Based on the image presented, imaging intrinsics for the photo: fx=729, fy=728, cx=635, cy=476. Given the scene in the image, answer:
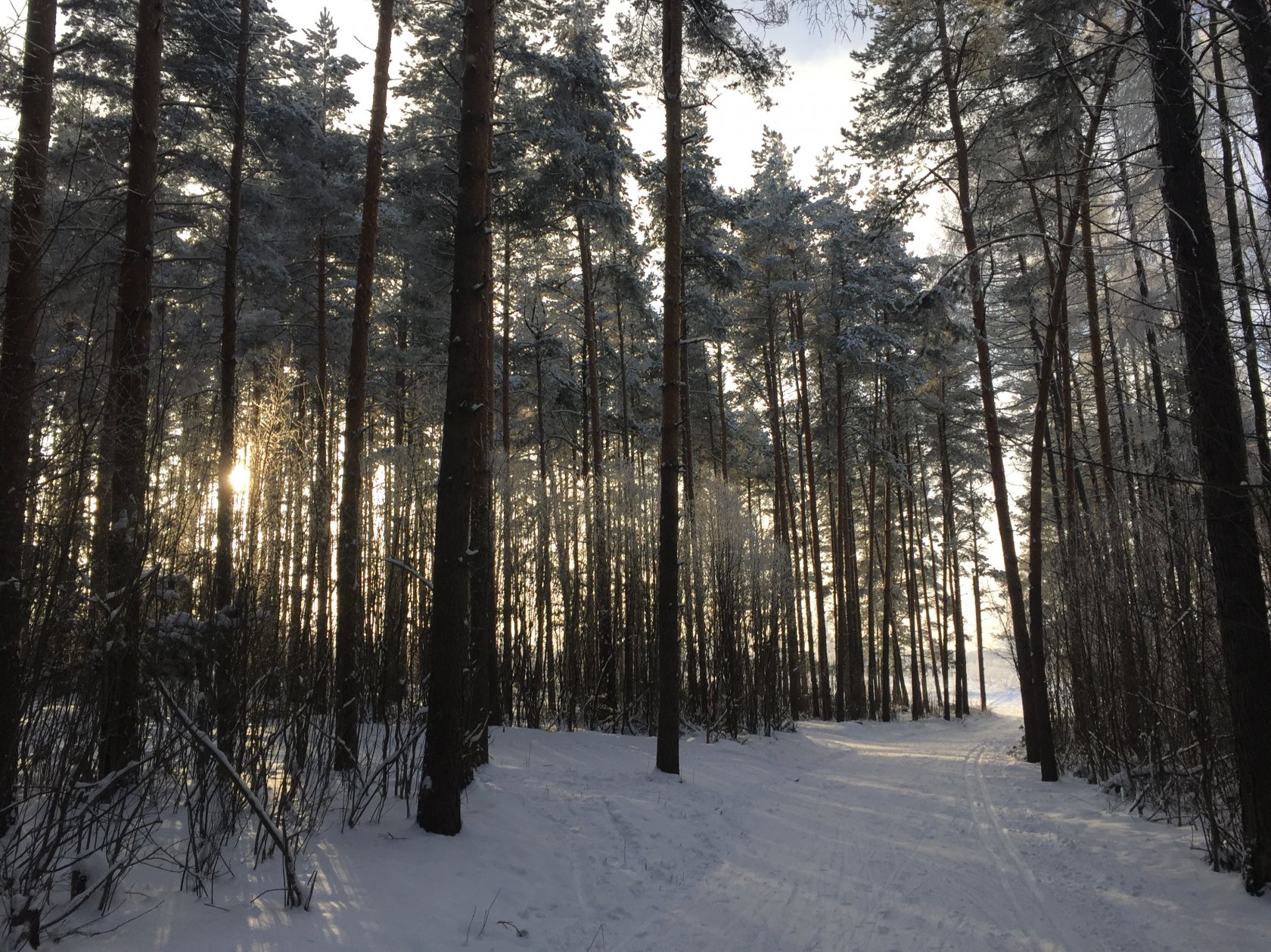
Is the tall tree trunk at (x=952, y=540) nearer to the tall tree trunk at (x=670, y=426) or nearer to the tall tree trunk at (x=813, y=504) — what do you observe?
the tall tree trunk at (x=813, y=504)

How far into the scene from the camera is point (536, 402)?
1958 centimetres

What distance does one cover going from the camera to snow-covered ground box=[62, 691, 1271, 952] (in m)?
3.51

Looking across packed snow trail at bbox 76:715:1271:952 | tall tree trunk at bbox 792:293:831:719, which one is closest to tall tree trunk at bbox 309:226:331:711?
packed snow trail at bbox 76:715:1271:952

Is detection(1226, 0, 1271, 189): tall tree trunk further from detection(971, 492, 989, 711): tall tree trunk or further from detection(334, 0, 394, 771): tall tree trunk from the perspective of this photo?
detection(971, 492, 989, 711): tall tree trunk

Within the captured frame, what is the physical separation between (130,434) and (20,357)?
2.11 feet

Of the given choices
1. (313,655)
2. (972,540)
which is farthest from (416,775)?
(972,540)

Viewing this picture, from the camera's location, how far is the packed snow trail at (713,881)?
3.55 meters

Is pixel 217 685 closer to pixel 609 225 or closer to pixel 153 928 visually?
pixel 153 928

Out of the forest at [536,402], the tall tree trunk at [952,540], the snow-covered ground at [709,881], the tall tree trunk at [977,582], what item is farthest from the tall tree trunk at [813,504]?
the snow-covered ground at [709,881]

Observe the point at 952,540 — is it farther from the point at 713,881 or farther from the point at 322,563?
the point at 322,563

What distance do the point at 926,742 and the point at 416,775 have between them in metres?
13.1

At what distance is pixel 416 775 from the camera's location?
17.7ft

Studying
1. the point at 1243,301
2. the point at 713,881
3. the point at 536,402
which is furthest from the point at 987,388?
the point at 536,402

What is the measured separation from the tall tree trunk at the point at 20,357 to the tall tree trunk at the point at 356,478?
180 centimetres
